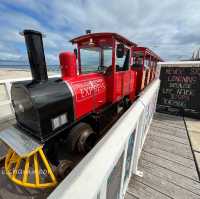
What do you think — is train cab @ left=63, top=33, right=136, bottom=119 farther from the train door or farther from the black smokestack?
the black smokestack

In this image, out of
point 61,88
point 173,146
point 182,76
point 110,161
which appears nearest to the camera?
point 110,161

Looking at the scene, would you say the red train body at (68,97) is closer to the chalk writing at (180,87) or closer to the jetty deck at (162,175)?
the jetty deck at (162,175)

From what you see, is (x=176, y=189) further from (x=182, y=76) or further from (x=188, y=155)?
(x=182, y=76)

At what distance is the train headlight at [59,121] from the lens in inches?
66.2

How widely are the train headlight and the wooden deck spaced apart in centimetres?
136

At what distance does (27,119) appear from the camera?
1705 mm

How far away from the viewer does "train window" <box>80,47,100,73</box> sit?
3.25 meters

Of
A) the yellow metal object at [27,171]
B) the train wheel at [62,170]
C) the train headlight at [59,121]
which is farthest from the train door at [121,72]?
the yellow metal object at [27,171]

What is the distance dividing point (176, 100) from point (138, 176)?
3.47m

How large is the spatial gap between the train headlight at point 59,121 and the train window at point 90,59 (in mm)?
1805

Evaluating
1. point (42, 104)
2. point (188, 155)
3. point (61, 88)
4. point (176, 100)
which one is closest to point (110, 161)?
point (42, 104)

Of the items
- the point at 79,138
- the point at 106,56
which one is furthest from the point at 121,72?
the point at 79,138

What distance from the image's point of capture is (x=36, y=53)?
5.14 ft

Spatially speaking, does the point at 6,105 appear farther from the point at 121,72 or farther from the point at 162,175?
the point at 162,175
